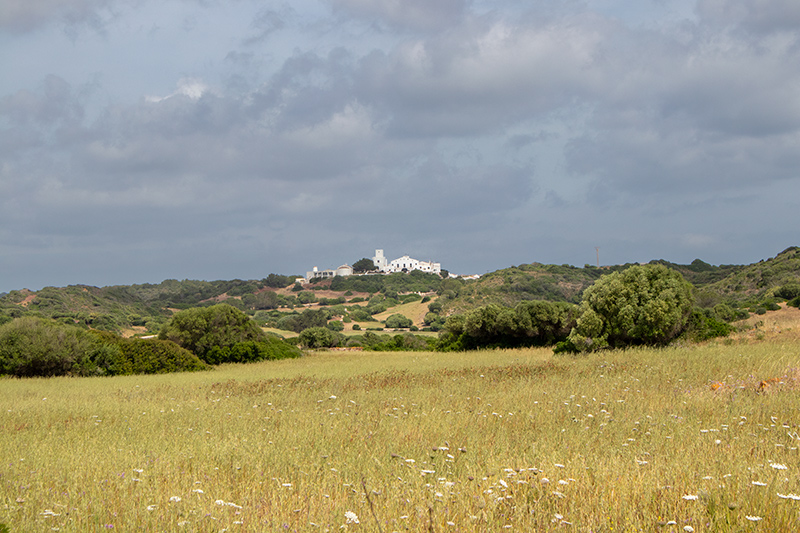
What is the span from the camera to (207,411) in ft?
35.6

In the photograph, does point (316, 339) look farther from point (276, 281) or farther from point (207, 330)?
point (276, 281)

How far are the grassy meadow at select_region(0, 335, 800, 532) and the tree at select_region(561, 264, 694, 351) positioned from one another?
12031 mm

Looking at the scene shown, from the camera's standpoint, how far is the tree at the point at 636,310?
24406 millimetres

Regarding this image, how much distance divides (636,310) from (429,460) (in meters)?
21.1

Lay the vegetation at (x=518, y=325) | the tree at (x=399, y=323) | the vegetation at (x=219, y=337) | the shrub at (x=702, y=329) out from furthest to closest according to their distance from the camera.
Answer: the tree at (x=399, y=323) < the vegetation at (x=518, y=325) < the vegetation at (x=219, y=337) < the shrub at (x=702, y=329)

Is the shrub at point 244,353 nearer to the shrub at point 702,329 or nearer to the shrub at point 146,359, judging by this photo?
the shrub at point 146,359

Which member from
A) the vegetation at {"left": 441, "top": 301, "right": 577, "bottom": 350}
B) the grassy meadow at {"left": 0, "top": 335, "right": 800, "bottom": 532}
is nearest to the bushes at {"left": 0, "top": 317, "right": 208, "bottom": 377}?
the grassy meadow at {"left": 0, "top": 335, "right": 800, "bottom": 532}

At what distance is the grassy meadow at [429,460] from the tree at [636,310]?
39.5 ft

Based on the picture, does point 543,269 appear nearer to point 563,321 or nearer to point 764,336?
point 563,321

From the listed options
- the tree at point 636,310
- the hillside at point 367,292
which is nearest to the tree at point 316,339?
the hillside at point 367,292

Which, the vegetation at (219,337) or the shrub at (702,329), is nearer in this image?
the shrub at (702,329)

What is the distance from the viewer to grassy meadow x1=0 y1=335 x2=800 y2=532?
433 cm

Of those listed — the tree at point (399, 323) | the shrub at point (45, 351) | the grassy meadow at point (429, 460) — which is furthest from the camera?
the tree at point (399, 323)

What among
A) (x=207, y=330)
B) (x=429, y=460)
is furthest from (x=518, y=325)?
(x=429, y=460)
